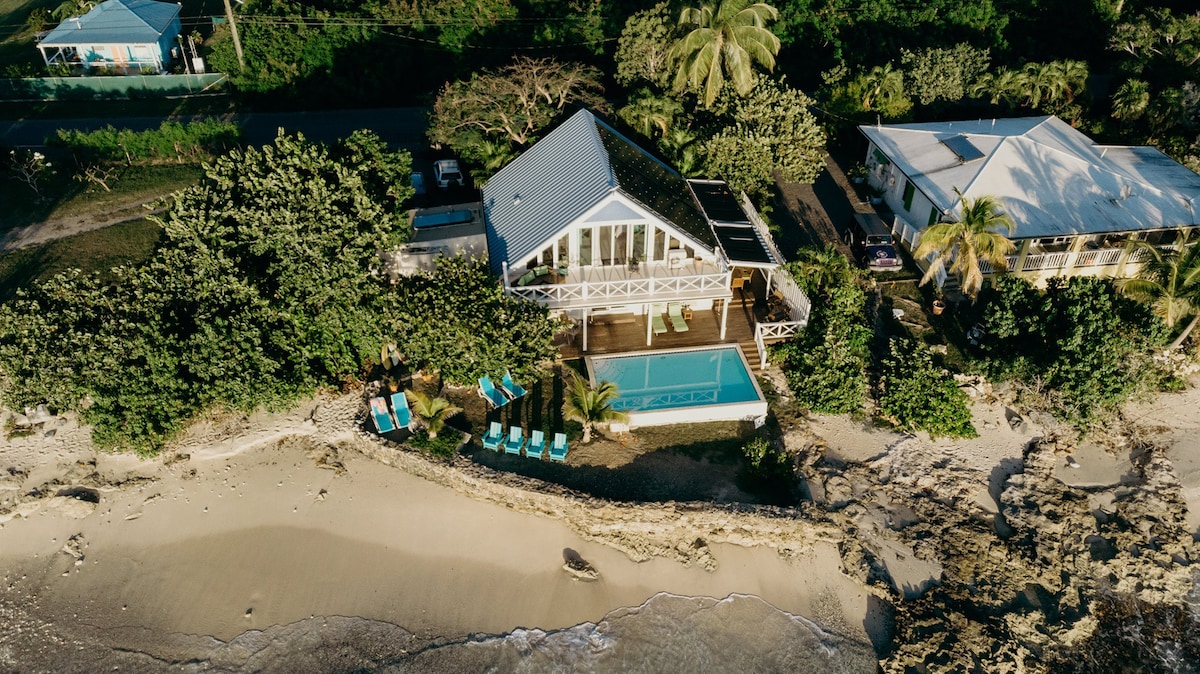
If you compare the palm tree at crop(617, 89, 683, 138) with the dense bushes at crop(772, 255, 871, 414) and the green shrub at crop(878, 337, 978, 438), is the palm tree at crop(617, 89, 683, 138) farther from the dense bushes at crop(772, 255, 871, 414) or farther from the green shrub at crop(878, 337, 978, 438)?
the green shrub at crop(878, 337, 978, 438)

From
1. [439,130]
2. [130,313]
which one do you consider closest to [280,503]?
[130,313]

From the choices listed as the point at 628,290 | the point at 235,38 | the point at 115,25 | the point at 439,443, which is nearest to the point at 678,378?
the point at 628,290

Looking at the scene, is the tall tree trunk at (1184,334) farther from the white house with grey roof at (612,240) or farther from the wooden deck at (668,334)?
the wooden deck at (668,334)

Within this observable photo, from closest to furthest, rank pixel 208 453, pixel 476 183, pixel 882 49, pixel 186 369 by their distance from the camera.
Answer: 1. pixel 186 369
2. pixel 208 453
3. pixel 476 183
4. pixel 882 49

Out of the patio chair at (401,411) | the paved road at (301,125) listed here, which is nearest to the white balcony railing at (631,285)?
the patio chair at (401,411)

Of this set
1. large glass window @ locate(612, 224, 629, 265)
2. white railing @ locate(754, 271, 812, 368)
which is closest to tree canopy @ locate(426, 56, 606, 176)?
large glass window @ locate(612, 224, 629, 265)

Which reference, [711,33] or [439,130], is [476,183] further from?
[711,33]

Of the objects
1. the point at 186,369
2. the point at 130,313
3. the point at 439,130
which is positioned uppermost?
the point at 439,130
